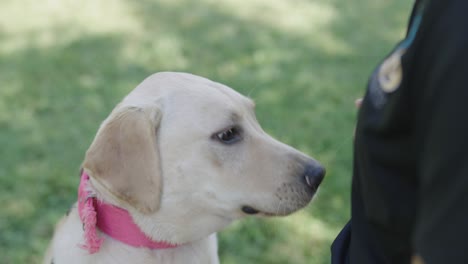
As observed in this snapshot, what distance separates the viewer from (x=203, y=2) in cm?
903

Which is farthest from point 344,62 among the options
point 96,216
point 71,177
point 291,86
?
point 96,216

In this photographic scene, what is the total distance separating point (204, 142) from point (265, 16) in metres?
6.53

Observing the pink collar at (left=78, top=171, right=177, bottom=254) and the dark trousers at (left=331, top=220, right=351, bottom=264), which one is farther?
the pink collar at (left=78, top=171, right=177, bottom=254)

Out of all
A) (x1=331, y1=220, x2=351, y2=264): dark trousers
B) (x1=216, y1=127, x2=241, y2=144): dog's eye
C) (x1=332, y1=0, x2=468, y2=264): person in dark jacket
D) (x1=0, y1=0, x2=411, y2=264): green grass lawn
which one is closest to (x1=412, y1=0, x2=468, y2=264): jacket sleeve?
(x1=332, y1=0, x2=468, y2=264): person in dark jacket

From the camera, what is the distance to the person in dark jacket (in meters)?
1.10

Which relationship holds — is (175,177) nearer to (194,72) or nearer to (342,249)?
(342,249)

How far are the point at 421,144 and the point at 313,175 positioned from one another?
1.21 metres

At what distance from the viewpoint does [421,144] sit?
1.24 m

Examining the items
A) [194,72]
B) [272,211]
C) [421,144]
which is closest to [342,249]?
[272,211]

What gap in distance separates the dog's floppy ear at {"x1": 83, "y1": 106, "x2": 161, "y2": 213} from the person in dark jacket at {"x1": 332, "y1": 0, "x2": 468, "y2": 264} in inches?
39.8

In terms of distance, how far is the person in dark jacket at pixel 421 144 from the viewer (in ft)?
3.60

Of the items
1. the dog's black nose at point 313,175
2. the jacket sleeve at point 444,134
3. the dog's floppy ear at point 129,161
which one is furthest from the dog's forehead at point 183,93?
the jacket sleeve at point 444,134

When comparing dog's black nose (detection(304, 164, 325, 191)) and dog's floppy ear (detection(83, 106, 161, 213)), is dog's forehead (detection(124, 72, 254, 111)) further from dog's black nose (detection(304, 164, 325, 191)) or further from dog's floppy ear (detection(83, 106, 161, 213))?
dog's black nose (detection(304, 164, 325, 191))

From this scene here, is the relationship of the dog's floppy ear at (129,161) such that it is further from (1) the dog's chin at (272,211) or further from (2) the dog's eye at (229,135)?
(1) the dog's chin at (272,211)
